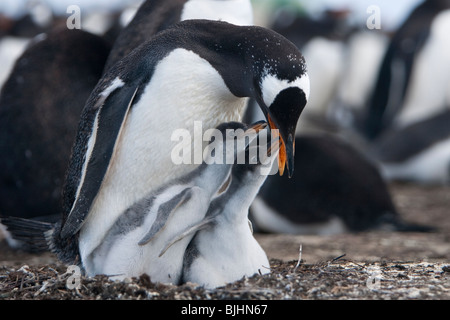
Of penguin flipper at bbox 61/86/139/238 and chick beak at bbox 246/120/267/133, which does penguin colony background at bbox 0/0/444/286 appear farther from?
chick beak at bbox 246/120/267/133

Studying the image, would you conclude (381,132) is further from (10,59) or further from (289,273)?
(289,273)

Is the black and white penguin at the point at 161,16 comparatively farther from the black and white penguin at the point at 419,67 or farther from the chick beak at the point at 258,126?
the black and white penguin at the point at 419,67

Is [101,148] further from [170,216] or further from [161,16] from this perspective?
[161,16]

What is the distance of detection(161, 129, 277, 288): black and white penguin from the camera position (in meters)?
3.54

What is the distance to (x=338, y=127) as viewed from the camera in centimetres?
1267

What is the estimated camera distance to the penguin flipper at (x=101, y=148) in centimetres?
362

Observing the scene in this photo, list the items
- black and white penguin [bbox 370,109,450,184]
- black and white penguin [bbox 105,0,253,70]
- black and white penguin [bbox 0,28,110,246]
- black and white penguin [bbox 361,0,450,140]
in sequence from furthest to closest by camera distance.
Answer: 1. black and white penguin [bbox 361,0,450,140]
2. black and white penguin [bbox 370,109,450,184]
3. black and white penguin [bbox 0,28,110,246]
4. black and white penguin [bbox 105,0,253,70]

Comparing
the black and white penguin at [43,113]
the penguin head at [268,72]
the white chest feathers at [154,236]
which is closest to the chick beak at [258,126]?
the penguin head at [268,72]

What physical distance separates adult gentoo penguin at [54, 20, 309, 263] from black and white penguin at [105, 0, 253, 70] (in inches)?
37.0

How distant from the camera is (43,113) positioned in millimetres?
5543

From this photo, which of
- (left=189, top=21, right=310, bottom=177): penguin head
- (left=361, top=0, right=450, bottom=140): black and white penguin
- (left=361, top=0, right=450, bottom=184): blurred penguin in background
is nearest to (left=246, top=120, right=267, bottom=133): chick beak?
(left=189, top=21, right=310, bottom=177): penguin head
